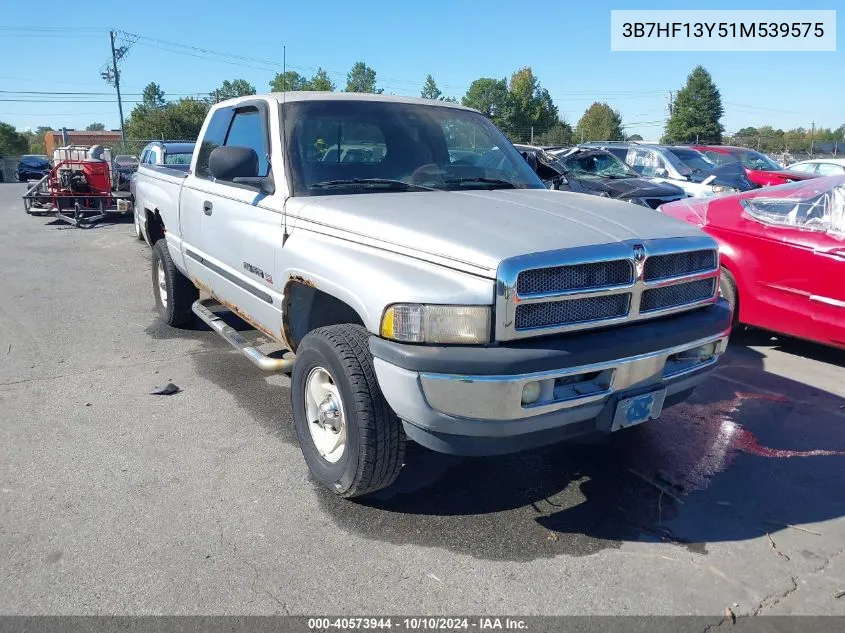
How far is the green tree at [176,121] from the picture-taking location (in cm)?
4456

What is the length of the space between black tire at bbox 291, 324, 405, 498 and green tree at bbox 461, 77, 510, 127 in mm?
80306

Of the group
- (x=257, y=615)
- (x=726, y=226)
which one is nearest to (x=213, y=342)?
(x=257, y=615)

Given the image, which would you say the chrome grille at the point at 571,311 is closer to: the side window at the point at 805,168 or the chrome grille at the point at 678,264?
the chrome grille at the point at 678,264

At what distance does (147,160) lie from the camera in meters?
13.5

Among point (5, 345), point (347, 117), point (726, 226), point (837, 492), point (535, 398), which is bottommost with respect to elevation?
point (837, 492)

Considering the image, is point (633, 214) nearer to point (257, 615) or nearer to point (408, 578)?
point (408, 578)

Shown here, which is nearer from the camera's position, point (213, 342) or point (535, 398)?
point (535, 398)

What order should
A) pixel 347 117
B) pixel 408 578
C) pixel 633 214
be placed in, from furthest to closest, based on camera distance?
pixel 347 117, pixel 633 214, pixel 408 578

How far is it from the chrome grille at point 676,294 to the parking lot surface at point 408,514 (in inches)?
40.3

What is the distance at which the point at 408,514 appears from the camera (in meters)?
3.34

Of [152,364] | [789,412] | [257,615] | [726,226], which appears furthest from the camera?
[726,226]

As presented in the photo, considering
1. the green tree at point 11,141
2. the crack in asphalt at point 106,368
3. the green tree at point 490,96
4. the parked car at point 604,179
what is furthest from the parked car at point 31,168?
the green tree at point 490,96

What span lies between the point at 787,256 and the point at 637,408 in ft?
10.5

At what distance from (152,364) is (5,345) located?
1.59 metres
